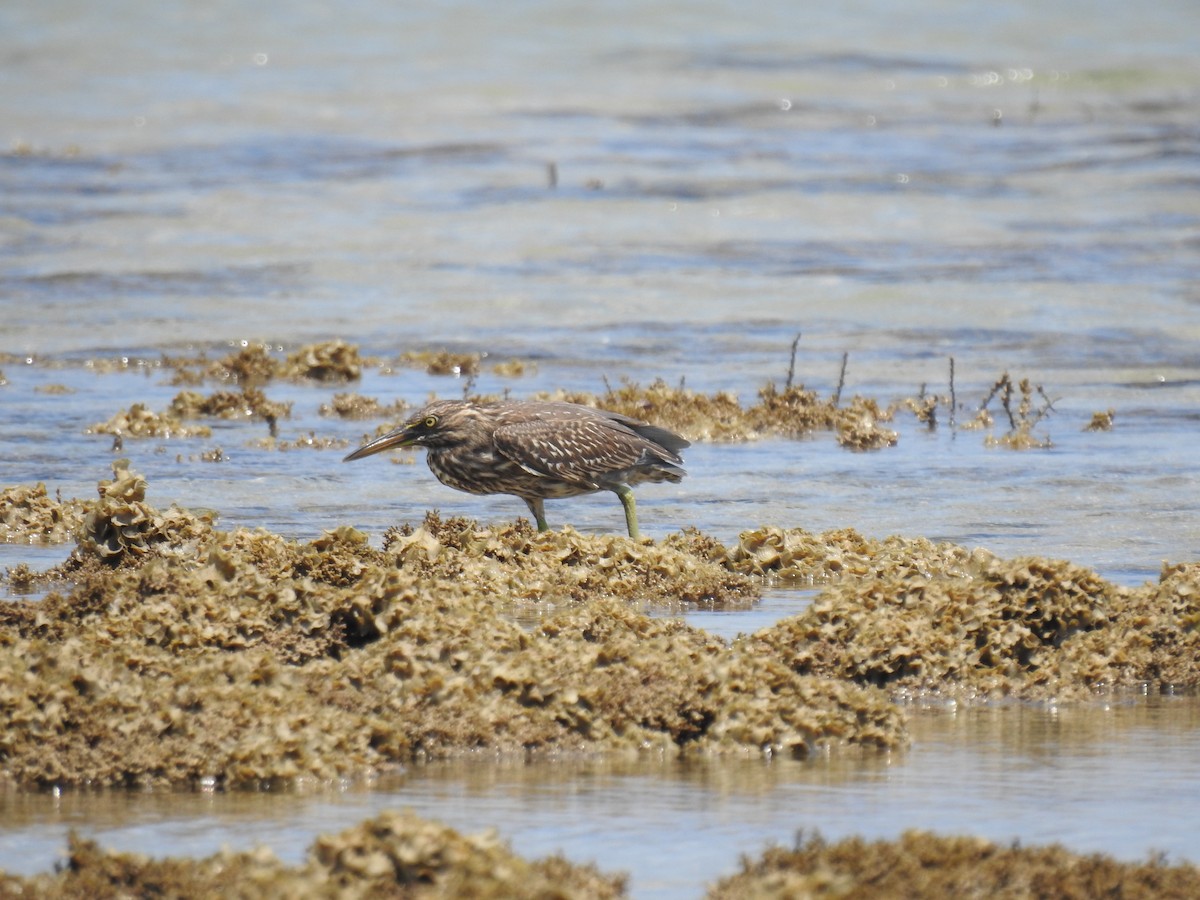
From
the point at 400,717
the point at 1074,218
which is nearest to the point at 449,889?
the point at 400,717

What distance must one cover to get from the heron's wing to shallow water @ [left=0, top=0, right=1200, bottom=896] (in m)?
0.80

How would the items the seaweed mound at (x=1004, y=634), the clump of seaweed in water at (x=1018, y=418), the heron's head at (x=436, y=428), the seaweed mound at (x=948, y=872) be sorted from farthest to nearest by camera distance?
the clump of seaweed in water at (x=1018, y=418) < the heron's head at (x=436, y=428) < the seaweed mound at (x=1004, y=634) < the seaweed mound at (x=948, y=872)

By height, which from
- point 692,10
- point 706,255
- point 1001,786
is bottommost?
point 1001,786

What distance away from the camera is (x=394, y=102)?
4700cm

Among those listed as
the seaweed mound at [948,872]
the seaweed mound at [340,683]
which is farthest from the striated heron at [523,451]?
the seaweed mound at [948,872]

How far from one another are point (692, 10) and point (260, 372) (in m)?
44.6

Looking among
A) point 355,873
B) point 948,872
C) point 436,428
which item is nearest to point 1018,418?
point 436,428

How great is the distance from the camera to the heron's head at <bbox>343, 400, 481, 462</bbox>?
11.3 m

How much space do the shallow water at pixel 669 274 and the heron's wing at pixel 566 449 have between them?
2.63ft

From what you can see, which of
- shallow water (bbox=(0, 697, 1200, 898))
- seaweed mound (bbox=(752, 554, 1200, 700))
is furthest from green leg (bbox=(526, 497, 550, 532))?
shallow water (bbox=(0, 697, 1200, 898))

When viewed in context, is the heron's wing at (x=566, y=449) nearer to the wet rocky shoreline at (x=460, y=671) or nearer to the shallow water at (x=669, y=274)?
the shallow water at (x=669, y=274)

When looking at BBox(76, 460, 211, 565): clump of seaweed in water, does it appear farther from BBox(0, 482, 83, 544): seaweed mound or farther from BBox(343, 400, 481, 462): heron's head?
BBox(343, 400, 481, 462): heron's head

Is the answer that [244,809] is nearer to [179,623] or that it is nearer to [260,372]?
[179,623]

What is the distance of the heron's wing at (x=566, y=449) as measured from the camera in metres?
11.2
